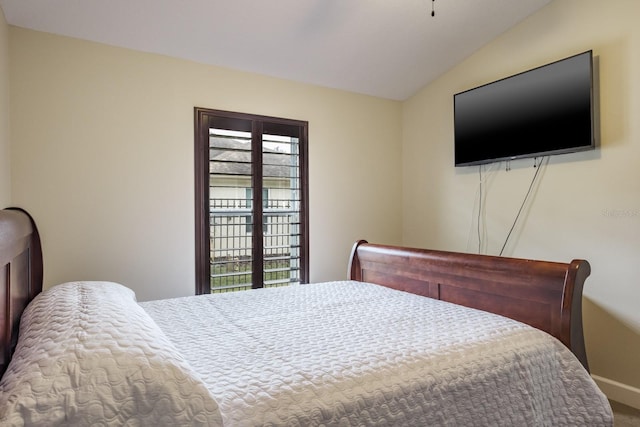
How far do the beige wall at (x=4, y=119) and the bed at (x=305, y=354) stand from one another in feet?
2.78

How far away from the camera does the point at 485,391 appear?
1.23m

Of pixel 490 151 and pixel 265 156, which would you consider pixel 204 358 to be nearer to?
pixel 265 156

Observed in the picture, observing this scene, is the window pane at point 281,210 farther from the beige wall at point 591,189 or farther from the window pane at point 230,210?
the beige wall at point 591,189

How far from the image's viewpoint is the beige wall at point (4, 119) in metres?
2.23

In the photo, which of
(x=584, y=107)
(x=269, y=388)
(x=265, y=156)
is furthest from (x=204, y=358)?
(x=584, y=107)

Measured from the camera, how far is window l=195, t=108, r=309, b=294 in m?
3.01

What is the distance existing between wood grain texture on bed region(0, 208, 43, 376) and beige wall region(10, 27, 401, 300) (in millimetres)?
900

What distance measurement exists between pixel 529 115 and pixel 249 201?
2183mm

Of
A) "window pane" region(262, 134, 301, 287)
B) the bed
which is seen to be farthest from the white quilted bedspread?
"window pane" region(262, 134, 301, 287)

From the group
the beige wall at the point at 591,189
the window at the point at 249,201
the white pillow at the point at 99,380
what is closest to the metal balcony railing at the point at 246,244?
the window at the point at 249,201

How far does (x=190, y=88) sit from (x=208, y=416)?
8.63ft

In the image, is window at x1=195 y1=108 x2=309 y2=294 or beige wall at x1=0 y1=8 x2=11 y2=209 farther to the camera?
window at x1=195 y1=108 x2=309 y2=294

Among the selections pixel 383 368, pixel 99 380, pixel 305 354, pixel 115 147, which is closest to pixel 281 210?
pixel 115 147

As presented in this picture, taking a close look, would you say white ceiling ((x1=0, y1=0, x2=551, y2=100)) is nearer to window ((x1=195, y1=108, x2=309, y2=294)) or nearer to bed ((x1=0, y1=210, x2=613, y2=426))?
window ((x1=195, y1=108, x2=309, y2=294))
